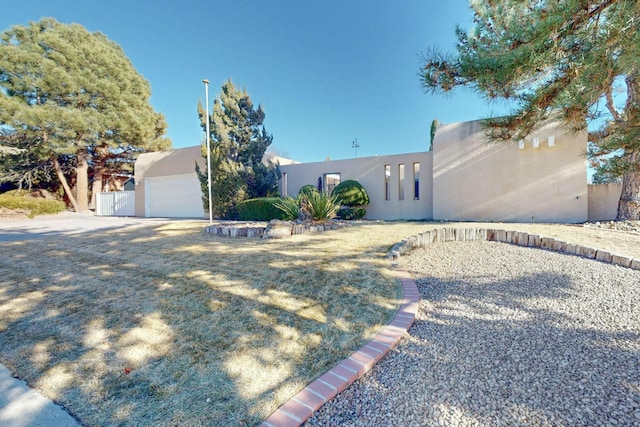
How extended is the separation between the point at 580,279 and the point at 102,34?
26401 millimetres

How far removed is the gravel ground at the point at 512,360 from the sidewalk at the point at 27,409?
143 centimetres

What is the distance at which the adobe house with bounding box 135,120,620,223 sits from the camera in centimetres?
886

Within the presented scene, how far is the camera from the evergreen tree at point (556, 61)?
2645 millimetres

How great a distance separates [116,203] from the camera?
1680 centimetres

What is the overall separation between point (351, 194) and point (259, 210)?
12.0ft

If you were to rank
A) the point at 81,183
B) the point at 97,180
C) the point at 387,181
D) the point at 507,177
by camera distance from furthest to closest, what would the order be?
the point at 97,180, the point at 81,183, the point at 387,181, the point at 507,177

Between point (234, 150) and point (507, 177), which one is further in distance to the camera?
point (234, 150)

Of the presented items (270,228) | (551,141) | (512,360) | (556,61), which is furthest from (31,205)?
(551,141)

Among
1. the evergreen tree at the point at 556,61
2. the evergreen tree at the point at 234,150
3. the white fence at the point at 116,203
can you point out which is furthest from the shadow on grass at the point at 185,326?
the white fence at the point at 116,203

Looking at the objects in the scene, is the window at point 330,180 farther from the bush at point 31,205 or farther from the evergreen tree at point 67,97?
the bush at point 31,205

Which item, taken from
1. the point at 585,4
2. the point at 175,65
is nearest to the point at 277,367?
the point at 585,4

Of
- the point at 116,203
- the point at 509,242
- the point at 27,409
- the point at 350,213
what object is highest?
the point at 116,203

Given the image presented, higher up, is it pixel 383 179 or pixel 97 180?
pixel 97 180

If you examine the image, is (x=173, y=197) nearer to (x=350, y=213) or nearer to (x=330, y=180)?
(x=330, y=180)
